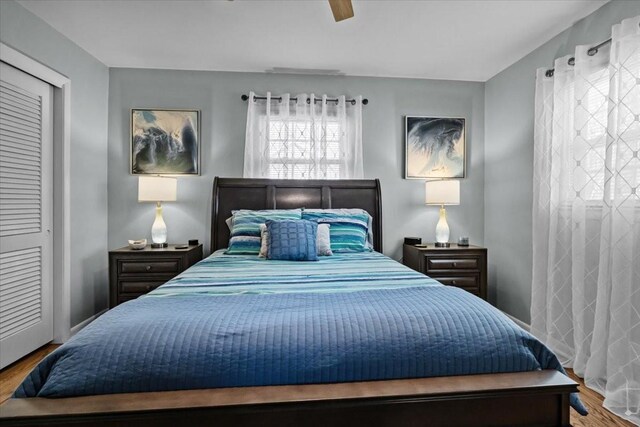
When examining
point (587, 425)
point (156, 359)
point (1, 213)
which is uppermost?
point (1, 213)

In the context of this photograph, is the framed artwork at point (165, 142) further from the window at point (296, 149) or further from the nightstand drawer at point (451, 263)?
the nightstand drawer at point (451, 263)

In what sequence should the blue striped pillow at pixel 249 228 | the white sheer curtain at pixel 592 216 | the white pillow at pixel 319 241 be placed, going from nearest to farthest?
the white sheer curtain at pixel 592 216 → the white pillow at pixel 319 241 → the blue striped pillow at pixel 249 228

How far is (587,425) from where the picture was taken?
189 centimetres

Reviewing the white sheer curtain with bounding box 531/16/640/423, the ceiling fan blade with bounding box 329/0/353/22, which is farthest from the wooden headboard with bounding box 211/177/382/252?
Answer: the ceiling fan blade with bounding box 329/0/353/22

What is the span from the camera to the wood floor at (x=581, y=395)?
75.1 inches

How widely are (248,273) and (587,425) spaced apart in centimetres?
203

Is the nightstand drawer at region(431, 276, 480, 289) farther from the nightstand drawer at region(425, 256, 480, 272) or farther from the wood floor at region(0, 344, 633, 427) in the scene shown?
the wood floor at region(0, 344, 633, 427)

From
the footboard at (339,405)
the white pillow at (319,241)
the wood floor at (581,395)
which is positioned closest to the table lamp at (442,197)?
the white pillow at (319,241)

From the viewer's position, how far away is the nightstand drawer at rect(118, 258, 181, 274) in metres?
3.12

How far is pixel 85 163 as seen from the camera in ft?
10.7

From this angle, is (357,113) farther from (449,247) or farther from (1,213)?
(1,213)

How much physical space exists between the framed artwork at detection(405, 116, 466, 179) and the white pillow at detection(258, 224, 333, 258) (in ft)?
4.56

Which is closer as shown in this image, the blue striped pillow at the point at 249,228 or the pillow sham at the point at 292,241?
the pillow sham at the point at 292,241

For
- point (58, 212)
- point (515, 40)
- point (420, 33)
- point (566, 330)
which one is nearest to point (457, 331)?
point (566, 330)
